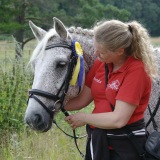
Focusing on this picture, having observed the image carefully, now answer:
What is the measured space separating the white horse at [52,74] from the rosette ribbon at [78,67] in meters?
0.01

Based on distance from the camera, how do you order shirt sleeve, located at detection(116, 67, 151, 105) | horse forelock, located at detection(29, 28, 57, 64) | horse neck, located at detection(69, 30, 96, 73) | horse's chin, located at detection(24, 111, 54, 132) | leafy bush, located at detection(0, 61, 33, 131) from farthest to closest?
leafy bush, located at detection(0, 61, 33, 131) < horse neck, located at detection(69, 30, 96, 73) < horse forelock, located at detection(29, 28, 57, 64) < horse's chin, located at detection(24, 111, 54, 132) < shirt sleeve, located at detection(116, 67, 151, 105)

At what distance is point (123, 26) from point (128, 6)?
34139mm

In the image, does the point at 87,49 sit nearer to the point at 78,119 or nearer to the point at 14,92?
the point at 78,119

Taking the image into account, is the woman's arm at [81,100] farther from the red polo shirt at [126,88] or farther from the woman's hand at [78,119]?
the woman's hand at [78,119]

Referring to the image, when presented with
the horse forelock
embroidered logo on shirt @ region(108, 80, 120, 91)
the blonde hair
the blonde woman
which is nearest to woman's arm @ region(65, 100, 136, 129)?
the blonde woman

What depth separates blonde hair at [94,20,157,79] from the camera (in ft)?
8.70

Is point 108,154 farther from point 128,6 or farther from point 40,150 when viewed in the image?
point 128,6

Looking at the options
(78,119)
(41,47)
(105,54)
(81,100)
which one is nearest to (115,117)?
(78,119)

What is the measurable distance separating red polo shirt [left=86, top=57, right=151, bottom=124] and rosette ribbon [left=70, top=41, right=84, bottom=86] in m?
0.25

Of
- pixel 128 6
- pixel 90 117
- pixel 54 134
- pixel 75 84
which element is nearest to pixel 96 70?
pixel 75 84

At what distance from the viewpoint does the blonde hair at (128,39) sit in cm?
265

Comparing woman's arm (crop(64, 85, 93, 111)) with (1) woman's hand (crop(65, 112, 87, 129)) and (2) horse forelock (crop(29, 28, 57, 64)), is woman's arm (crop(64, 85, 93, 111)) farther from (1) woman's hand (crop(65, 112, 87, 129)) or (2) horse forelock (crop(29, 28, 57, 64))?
(2) horse forelock (crop(29, 28, 57, 64))

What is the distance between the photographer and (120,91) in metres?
2.64

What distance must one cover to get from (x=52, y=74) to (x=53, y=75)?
0.01m
